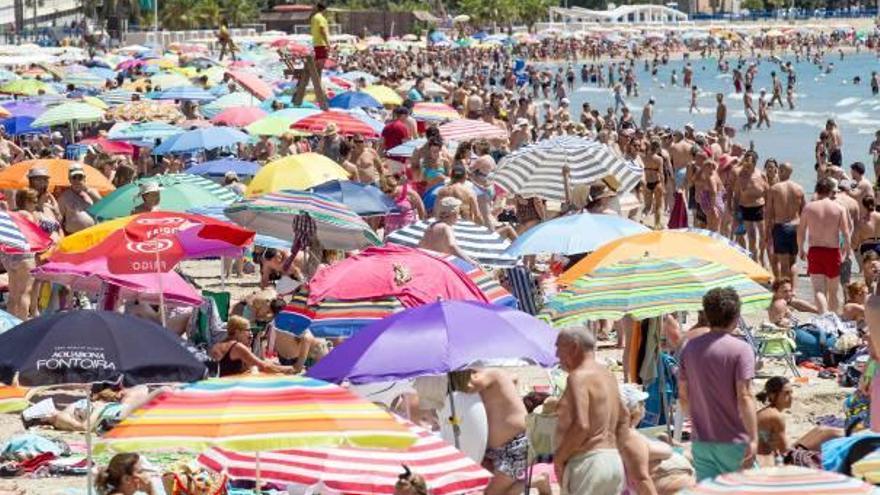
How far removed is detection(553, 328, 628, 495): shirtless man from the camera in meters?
6.64

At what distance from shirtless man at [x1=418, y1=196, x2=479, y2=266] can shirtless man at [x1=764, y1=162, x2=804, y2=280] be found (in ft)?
17.6

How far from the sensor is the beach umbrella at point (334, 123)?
20.5 metres

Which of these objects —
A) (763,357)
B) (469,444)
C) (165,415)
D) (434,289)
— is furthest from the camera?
(763,357)

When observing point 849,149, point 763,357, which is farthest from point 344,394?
point 849,149

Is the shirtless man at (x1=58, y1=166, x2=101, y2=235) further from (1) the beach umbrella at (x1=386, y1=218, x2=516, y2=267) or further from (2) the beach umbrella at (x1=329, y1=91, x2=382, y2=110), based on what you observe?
(2) the beach umbrella at (x1=329, y1=91, x2=382, y2=110)

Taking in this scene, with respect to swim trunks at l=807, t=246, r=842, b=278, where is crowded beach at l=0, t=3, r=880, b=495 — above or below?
above

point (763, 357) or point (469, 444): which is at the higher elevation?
point (469, 444)

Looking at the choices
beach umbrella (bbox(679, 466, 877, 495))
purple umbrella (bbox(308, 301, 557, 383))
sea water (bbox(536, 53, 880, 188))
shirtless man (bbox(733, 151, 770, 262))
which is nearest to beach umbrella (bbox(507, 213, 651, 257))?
purple umbrella (bbox(308, 301, 557, 383))

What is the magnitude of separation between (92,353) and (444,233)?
4.18 metres

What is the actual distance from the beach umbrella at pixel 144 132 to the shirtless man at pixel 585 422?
15.4 metres

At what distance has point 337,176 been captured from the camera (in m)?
14.3

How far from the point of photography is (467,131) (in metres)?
20.5

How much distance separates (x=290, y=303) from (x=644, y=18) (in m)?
124

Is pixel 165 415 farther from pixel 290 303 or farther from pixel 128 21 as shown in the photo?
pixel 128 21
